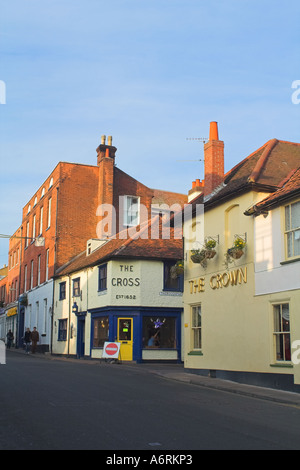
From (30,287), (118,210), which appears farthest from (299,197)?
(30,287)

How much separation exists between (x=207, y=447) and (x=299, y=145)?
16947mm

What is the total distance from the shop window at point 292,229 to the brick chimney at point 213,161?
5811 millimetres

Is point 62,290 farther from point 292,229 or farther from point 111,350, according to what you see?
point 292,229

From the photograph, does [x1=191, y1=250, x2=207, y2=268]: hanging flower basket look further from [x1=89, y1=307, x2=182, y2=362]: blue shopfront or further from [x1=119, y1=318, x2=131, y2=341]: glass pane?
[x1=119, y1=318, x2=131, y2=341]: glass pane

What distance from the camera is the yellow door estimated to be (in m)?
28.7

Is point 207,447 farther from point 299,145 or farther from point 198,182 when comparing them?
point 198,182

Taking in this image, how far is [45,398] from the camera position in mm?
11859

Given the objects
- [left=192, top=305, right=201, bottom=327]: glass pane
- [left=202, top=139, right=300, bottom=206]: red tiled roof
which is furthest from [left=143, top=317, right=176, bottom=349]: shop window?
[left=202, top=139, right=300, bottom=206]: red tiled roof

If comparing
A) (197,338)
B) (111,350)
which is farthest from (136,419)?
(111,350)

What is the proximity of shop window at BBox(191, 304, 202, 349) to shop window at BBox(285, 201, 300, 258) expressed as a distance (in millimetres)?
6246

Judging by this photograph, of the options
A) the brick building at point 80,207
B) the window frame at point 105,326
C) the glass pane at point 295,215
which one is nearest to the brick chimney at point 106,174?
the brick building at point 80,207

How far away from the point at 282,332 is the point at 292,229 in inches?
119

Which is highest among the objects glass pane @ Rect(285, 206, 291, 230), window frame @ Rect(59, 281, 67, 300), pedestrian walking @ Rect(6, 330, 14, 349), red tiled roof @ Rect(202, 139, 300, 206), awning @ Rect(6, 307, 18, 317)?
red tiled roof @ Rect(202, 139, 300, 206)
